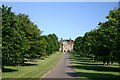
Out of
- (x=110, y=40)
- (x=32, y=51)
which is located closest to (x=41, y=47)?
(x=32, y=51)

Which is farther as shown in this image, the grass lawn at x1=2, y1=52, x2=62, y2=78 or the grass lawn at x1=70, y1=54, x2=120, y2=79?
the grass lawn at x1=70, y1=54, x2=120, y2=79

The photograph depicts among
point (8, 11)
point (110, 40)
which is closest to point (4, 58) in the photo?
point (8, 11)

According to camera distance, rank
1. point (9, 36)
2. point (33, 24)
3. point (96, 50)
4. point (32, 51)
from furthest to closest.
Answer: point (33, 24) → point (32, 51) → point (96, 50) → point (9, 36)

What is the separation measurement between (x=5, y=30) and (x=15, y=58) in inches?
145

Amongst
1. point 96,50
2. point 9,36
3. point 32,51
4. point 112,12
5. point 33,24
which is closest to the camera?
point 9,36

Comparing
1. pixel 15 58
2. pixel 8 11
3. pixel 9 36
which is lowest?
pixel 15 58

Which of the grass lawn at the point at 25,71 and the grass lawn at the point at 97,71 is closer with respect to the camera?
the grass lawn at the point at 25,71

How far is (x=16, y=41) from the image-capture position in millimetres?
41344

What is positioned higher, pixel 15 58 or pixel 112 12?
pixel 112 12

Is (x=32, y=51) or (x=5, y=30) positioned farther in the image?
(x=32, y=51)

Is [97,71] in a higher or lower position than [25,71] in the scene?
lower

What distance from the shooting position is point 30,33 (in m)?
59.4

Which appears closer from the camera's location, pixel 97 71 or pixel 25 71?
pixel 25 71

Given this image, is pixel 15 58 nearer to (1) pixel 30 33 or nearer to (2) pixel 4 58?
(2) pixel 4 58
